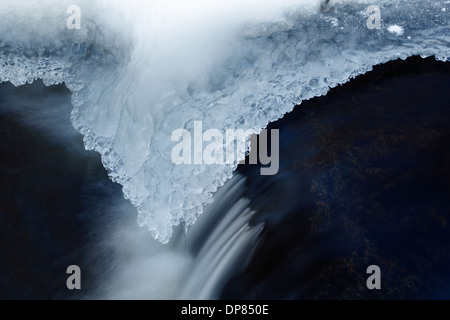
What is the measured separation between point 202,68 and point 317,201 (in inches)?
40.5

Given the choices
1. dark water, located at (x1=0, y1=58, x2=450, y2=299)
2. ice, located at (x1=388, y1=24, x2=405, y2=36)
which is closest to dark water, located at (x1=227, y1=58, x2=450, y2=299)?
dark water, located at (x1=0, y1=58, x2=450, y2=299)

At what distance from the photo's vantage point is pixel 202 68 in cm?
267

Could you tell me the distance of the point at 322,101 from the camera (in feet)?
9.03

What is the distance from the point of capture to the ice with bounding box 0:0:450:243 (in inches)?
98.6

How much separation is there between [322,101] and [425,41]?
774 mm

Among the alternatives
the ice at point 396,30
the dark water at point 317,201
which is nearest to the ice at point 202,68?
the ice at point 396,30

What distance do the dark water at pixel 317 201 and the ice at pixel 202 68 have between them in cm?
16

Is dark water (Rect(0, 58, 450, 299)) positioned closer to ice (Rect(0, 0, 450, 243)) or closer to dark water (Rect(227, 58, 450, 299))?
dark water (Rect(227, 58, 450, 299))

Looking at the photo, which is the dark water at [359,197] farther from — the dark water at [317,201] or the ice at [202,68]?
the ice at [202,68]

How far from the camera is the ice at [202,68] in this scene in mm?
2504

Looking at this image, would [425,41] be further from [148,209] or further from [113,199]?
[113,199]

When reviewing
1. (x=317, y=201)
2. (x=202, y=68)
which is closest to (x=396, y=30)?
(x=202, y=68)

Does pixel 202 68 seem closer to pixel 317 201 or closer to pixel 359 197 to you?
pixel 317 201
